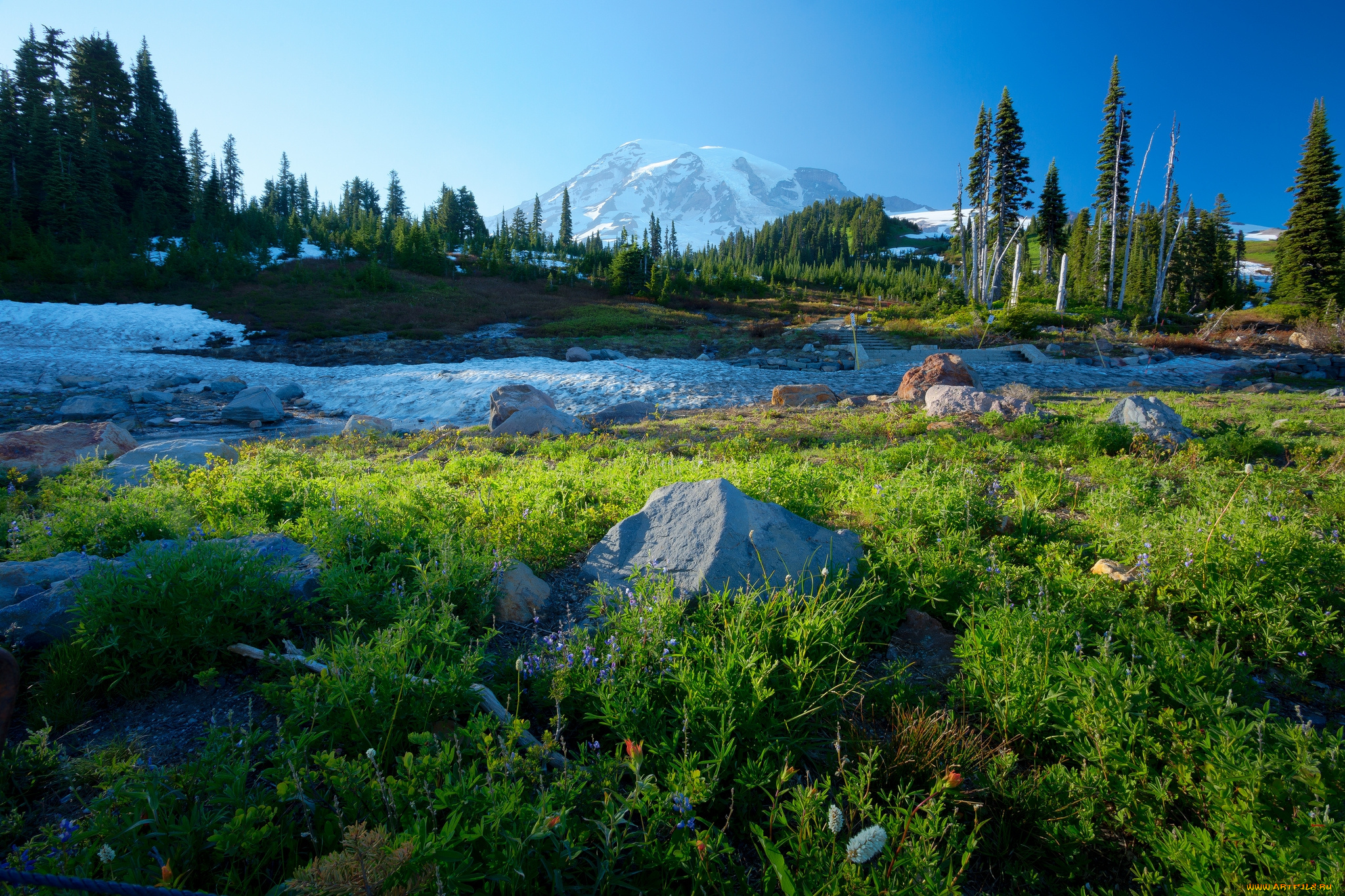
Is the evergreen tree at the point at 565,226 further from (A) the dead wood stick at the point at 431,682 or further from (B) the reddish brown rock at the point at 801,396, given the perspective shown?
(A) the dead wood stick at the point at 431,682

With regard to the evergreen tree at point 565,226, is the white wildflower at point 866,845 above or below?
below

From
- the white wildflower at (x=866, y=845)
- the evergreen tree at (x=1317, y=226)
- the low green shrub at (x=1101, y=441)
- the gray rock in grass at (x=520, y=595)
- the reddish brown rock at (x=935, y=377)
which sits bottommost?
the gray rock in grass at (x=520, y=595)

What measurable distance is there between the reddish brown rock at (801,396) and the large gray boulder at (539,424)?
5.23m

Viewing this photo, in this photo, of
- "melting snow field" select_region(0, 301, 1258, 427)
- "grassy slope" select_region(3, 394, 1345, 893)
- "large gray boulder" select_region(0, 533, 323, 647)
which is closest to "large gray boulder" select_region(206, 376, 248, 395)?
"melting snow field" select_region(0, 301, 1258, 427)

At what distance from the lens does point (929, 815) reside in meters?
1.92

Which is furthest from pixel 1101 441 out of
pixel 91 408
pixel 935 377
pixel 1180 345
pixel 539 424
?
pixel 1180 345

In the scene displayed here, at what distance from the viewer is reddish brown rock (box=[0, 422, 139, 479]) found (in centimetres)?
720

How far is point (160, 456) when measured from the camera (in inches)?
270

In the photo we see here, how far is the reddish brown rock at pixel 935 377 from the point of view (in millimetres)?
13672

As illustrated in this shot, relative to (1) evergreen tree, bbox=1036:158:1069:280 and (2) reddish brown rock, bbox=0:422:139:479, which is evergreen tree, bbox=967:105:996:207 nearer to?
(1) evergreen tree, bbox=1036:158:1069:280

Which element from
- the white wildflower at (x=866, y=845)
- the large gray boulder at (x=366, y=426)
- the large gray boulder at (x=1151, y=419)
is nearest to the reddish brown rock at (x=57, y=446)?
the large gray boulder at (x=366, y=426)

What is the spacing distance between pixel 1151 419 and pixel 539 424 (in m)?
9.87

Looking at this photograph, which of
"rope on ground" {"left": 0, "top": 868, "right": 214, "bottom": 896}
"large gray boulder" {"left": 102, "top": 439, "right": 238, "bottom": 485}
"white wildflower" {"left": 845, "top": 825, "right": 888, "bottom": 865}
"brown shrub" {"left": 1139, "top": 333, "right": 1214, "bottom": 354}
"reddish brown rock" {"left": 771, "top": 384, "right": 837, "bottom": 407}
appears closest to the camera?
"rope on ground" {"left": 0, "top": 868, "right": 214, "bottom": 896}

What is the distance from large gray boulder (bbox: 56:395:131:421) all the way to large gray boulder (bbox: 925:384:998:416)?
19.1m
